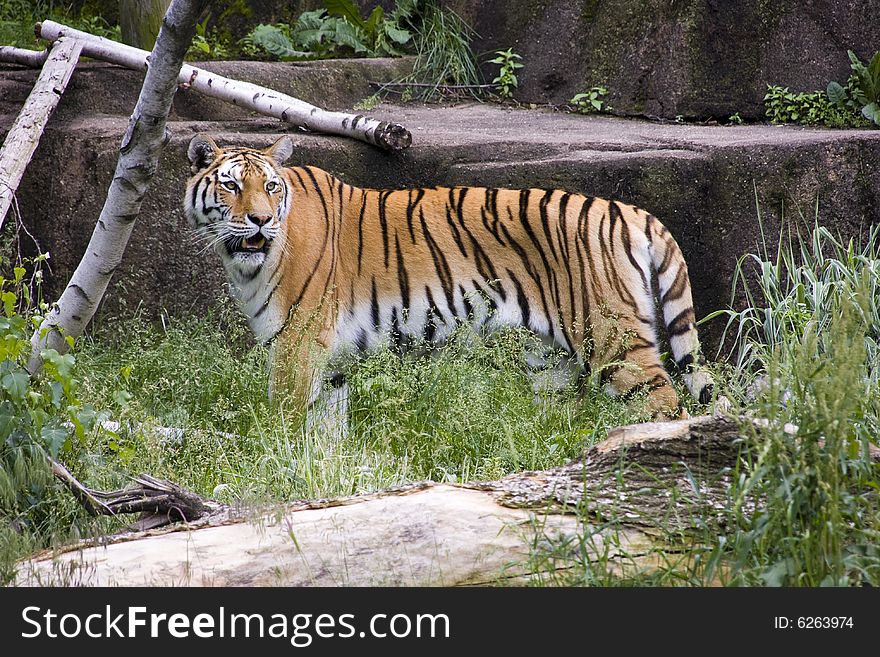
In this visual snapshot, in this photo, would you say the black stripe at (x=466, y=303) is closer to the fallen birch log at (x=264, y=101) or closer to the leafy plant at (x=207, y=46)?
the fallen birch log at (x=264, y=101)

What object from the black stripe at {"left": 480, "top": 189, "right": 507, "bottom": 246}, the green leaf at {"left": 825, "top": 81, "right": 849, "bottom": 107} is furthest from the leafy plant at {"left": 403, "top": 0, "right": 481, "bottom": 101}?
the black stripe at {"left": 480, "top": 189, "right": 507, "bottom": 246}

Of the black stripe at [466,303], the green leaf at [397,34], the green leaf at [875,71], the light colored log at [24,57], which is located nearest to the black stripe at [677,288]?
the black stripe at [466,303]

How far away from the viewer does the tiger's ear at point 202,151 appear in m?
5.33

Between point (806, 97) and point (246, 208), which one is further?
point (806, 97)

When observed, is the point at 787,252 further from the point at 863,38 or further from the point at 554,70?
the point at 554,70

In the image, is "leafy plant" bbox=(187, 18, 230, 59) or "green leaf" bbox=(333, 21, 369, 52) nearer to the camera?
"green leaf" bbox=(333, 21, 369, 52)

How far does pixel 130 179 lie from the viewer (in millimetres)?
4129

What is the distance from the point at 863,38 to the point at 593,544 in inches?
253

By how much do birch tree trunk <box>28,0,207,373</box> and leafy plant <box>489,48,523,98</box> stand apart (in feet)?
17.8

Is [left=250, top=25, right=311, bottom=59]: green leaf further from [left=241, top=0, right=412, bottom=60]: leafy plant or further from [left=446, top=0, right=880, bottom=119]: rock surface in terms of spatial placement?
[left=446, top=0, right=880, bottom=119]: rock surface

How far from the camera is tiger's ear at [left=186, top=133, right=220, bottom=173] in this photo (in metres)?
5.33

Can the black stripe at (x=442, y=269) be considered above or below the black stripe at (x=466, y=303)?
above

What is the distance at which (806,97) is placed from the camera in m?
8.03

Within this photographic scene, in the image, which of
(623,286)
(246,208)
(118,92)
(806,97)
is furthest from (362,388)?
(806,97)
